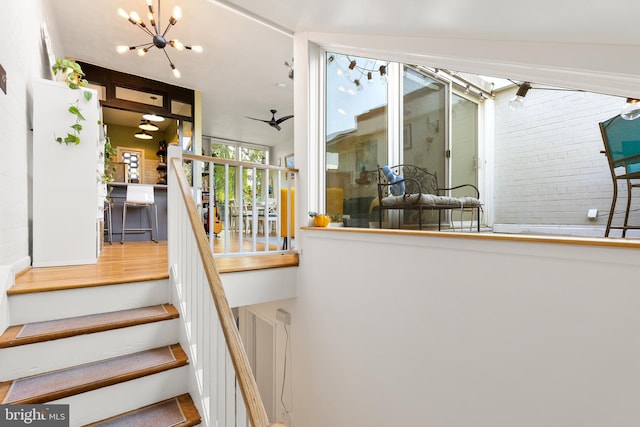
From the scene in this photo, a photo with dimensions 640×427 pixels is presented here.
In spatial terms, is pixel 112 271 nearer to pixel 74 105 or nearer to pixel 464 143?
pixel 74 105

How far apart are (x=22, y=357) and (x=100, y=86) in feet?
16.3

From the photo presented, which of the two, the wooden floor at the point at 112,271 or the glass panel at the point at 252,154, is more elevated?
the glass panel at the point at 252,154

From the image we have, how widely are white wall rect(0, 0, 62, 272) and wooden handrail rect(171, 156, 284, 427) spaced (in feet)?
4.19

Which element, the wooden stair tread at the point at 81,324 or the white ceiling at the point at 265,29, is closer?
the white ceiling at the point at 265,29

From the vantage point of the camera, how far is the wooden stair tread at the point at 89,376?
4.80ft

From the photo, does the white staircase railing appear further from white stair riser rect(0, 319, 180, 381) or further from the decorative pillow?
the decorative pillow

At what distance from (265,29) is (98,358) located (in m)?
4.01

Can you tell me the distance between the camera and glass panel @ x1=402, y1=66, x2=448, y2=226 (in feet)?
13.0

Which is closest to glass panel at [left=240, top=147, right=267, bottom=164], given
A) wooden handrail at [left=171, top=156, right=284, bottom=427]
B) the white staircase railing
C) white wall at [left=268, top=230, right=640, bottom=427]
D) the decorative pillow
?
the white staircase railing

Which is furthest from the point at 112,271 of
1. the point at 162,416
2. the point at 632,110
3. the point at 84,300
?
the point at 632,110

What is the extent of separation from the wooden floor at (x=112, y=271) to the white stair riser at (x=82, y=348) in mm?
340

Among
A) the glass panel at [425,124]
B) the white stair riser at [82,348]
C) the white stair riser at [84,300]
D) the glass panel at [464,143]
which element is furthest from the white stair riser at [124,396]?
the glass panel at [464,143]

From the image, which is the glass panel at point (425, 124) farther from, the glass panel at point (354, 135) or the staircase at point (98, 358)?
the staircase at point (98, 358)

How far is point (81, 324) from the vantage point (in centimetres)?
178
